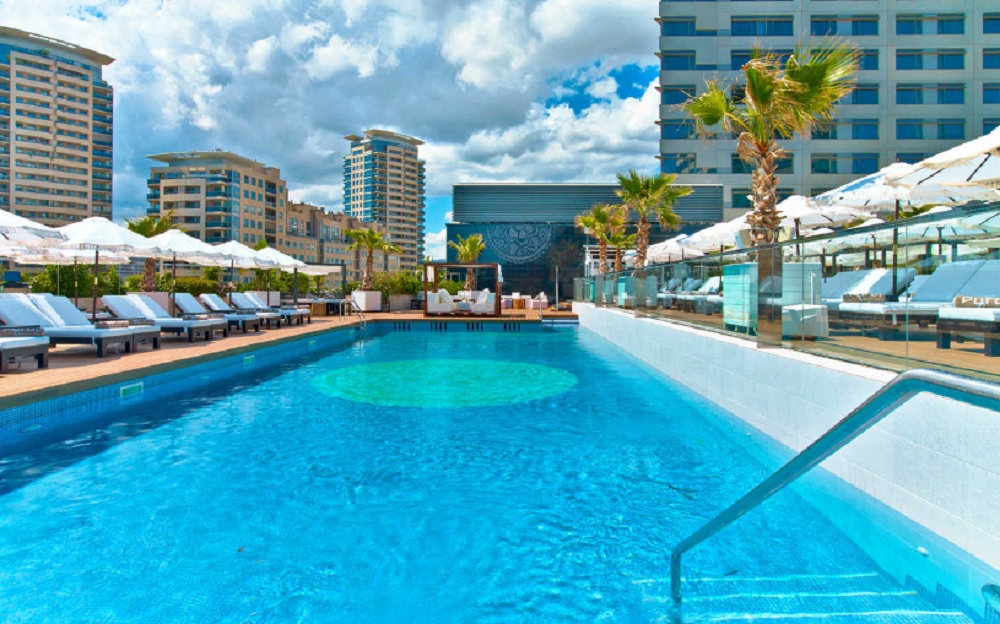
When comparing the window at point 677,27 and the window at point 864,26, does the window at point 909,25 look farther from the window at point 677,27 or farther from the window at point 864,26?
the window at point 677,27

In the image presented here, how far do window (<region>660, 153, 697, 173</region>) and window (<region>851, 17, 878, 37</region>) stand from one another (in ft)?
Answer: 36.9

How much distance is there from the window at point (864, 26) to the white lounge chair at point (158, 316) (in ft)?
120

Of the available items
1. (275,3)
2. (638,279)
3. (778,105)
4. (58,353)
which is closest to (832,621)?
(778,105)

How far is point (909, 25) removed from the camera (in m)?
32.0

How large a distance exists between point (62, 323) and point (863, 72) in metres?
38.5

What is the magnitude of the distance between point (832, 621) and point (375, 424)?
4.78 meters

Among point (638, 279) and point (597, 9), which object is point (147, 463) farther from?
point (597, 9)

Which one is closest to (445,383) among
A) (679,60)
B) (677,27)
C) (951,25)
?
(679,60)

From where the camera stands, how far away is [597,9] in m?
23.6

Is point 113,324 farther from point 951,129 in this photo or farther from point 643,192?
point 951,129

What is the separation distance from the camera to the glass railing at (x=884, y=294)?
3381mm

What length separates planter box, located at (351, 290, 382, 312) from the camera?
2305 centimetres

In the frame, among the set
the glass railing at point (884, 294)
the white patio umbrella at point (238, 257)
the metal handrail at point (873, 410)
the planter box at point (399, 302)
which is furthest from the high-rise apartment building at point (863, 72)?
the metal handrail at point (873, 410)

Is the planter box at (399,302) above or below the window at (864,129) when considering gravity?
below
